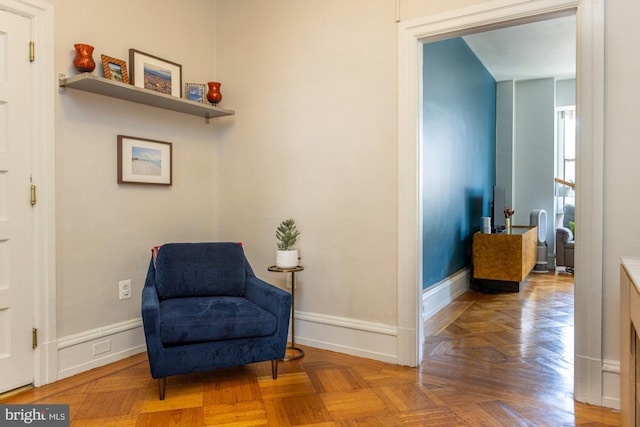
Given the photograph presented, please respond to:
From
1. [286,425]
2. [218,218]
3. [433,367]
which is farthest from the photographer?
[218,218]

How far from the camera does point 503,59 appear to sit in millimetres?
5848

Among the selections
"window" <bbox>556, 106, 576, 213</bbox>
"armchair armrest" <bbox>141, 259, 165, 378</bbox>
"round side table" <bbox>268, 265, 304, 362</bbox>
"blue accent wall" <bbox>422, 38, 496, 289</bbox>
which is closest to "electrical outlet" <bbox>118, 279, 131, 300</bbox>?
"armchair armrest" <bbox>141, 259, 165, 378</bbox>

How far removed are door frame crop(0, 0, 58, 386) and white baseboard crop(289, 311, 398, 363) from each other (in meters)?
1.56

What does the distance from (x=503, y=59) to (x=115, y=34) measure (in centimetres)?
484

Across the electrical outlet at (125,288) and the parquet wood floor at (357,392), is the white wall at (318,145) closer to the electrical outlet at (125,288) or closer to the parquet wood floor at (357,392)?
the parquet wood floor at (357,392)

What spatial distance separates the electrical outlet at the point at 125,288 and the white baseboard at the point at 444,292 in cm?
223

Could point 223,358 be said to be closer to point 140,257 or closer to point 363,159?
point 140,257

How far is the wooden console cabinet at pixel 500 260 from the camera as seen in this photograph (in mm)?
4859

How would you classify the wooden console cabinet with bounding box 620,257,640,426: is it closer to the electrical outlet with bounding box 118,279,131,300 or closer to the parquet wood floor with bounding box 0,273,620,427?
the parquet wood floor with bounding box 0,273,620,427

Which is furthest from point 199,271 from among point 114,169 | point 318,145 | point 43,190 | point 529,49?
point 529,49

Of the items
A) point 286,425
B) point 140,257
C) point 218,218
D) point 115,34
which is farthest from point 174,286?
point 115,34

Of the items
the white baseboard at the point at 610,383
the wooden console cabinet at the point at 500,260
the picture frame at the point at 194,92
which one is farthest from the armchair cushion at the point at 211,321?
the wooden console cabinet at the point at 500,260

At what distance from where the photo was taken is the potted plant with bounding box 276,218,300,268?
297cm

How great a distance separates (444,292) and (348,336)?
1.76 metres
